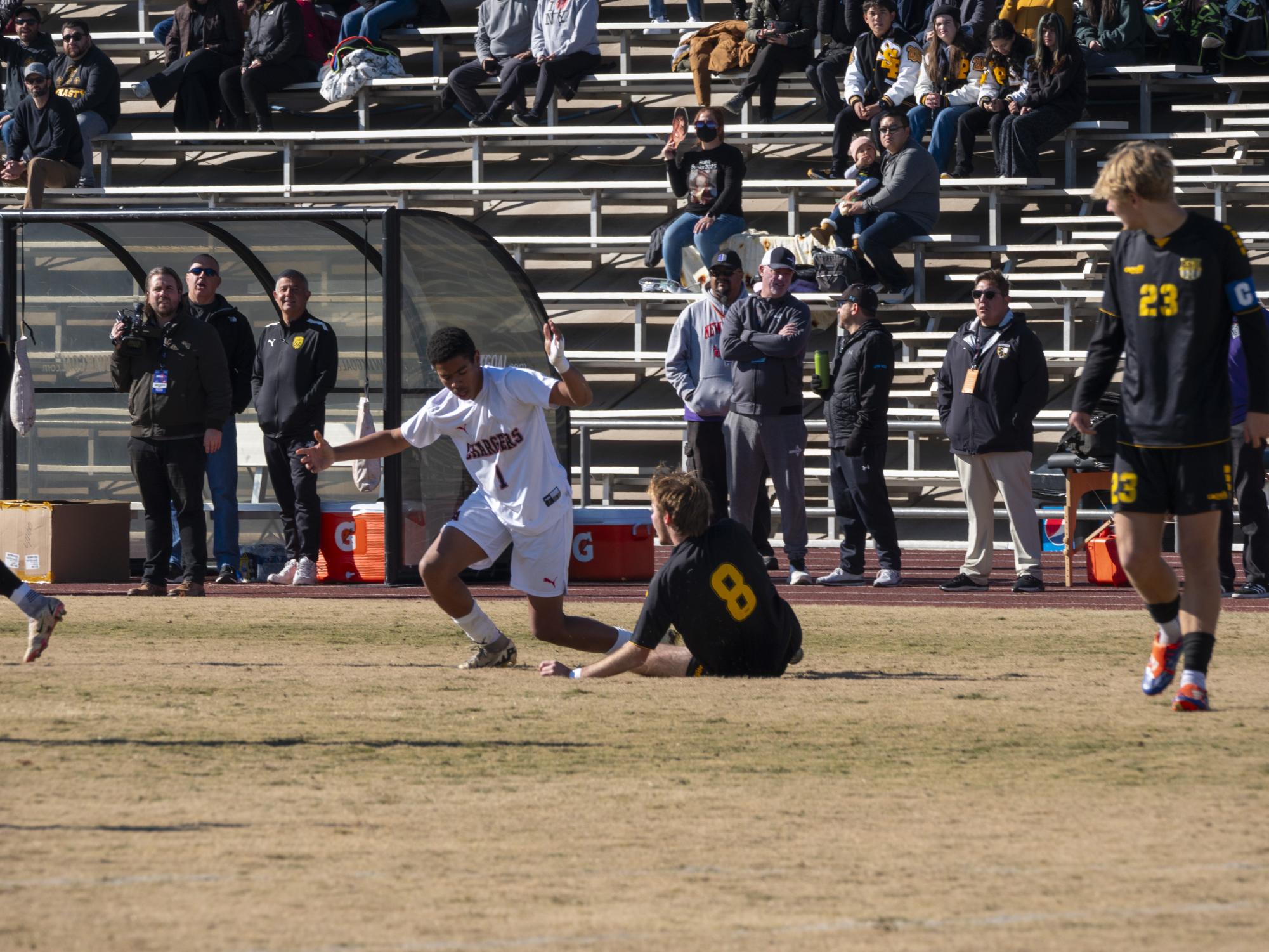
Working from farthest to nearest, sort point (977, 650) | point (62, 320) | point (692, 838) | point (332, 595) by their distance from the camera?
point (62, 320) < point (332, 595) < point (977, 650) < point (692, 838)

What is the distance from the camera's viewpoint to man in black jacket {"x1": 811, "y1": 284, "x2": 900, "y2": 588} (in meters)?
13.2

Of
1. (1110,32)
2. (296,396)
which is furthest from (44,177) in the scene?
(1110,32)

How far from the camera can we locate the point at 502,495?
8570 millimetres

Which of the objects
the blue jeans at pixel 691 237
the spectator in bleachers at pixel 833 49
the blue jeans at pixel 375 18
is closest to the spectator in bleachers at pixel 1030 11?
the spectator in bleachers at pixel 833 49

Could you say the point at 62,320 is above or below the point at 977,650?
above

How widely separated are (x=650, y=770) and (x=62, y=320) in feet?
33.4

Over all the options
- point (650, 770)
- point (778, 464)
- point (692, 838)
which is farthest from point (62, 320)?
point (692, 838)

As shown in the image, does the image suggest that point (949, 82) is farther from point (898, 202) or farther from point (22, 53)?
point (22, 53)

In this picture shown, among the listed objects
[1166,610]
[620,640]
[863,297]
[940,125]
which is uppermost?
[940,125]

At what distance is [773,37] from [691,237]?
2568 mm

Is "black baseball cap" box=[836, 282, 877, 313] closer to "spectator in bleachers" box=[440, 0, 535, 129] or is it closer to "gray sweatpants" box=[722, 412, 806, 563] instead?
"gray sweatpants" box=[722, 412, 806, 563]

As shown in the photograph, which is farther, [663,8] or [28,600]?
[663,8]

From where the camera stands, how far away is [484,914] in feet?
13.8

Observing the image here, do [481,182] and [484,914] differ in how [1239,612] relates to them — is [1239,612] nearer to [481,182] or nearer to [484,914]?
[484,914]
